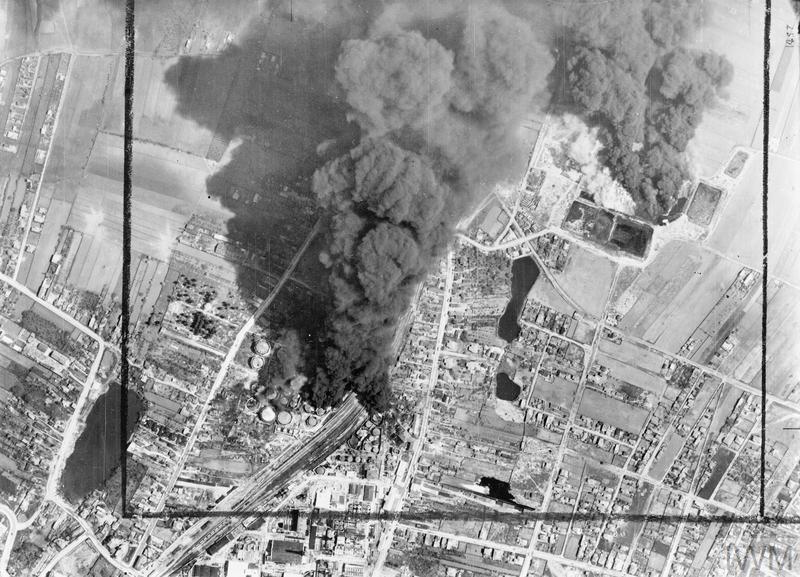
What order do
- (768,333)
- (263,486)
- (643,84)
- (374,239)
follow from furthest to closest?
(768,333), (263,486), (643,84), (374,239)

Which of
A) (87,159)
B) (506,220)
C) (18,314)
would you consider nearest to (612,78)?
(506,220)

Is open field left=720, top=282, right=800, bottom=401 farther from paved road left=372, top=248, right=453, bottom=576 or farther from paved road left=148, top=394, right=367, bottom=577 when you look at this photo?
paved road left=148, top=394, right=367, bottom=577

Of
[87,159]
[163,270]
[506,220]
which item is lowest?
[163,270]

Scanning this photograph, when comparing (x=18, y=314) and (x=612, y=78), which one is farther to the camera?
(x=18, y=314)

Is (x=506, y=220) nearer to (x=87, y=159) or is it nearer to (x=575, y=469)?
(x=575, y=469)

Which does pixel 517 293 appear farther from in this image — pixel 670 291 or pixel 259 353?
pixel 259 353

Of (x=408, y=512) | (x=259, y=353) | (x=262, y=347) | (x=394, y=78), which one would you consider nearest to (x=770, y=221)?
(x=394, y=78)
